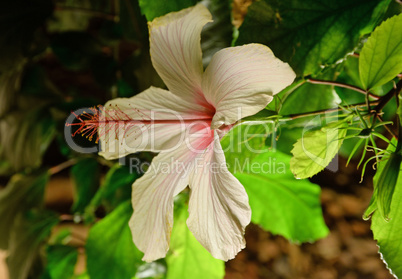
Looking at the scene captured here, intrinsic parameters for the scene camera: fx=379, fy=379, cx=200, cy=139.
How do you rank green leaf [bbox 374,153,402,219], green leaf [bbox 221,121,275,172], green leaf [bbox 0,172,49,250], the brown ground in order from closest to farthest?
green leaf [bbox 374,153,402,219] → green leaf [bbox 221,121,275,172] → green leaf [bbox 0,172,49,250] → the brown ground

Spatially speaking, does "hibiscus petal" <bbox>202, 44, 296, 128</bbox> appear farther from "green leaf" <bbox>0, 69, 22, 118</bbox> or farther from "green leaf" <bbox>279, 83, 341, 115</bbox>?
"green leaf" <bbox>0, 69, 22, 118</bbox>

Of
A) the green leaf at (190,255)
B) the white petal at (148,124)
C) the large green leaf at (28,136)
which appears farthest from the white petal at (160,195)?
the large green leaf at (28,136)

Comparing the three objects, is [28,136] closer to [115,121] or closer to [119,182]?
[119,182]

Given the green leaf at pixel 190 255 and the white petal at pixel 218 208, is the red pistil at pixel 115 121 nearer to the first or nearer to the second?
the white petal at pixel 218 208

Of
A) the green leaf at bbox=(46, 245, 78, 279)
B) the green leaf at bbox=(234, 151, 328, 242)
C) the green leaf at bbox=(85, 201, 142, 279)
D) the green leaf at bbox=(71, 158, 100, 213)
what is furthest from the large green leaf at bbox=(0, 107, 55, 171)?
the green leaf at bbox=(234, 151, 328, 242)

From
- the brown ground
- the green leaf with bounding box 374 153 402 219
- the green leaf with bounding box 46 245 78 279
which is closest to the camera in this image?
the green leaf with bounding box 374 153 402 219

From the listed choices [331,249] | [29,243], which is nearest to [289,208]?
[29,243]

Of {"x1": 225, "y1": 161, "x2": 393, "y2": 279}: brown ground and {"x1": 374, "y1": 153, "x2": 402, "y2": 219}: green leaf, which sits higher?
{"x1": 374, "y1": 153, "x2": 402, "y2": 219}: green leaf

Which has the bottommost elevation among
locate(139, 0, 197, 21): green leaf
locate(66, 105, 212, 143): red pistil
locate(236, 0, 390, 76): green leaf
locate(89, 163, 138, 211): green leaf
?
locate(89, 163, 138, 211): green leaf
